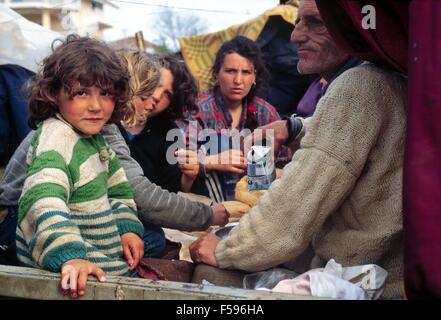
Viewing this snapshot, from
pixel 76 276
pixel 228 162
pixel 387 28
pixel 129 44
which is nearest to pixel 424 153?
pixel 387 28

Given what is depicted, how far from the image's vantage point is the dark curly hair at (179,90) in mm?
3637

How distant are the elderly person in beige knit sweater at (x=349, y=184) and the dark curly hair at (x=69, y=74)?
2.38 feet

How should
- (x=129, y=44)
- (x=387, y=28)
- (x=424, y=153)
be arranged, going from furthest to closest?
1. (x=129, y=44)
2. (x=387, y=28)
3. (x=424, y=153)

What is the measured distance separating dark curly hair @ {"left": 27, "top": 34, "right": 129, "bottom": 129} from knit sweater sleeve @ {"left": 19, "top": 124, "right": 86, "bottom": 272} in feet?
0.66

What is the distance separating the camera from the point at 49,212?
1.74 metres

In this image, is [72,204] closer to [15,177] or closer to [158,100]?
[15,177]

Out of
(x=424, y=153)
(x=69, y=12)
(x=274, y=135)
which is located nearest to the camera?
(x=424, y=153)

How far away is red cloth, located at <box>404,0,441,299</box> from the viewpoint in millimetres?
1241

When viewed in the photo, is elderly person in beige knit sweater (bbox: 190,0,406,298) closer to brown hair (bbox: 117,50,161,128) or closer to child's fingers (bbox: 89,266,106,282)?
child's fingers (bbox: 89,266,106,282)

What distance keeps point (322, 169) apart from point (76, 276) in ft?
2.44

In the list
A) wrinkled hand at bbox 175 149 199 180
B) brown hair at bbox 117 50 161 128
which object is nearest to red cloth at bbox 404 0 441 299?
brown hair at bbox 117 50 161 128

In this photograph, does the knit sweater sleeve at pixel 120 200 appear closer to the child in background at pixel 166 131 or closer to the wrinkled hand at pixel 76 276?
the wrinkled hand at pixel 76 276


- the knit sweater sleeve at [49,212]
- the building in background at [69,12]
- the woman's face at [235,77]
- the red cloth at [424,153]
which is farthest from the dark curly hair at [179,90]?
the red cloth at [424,153]
